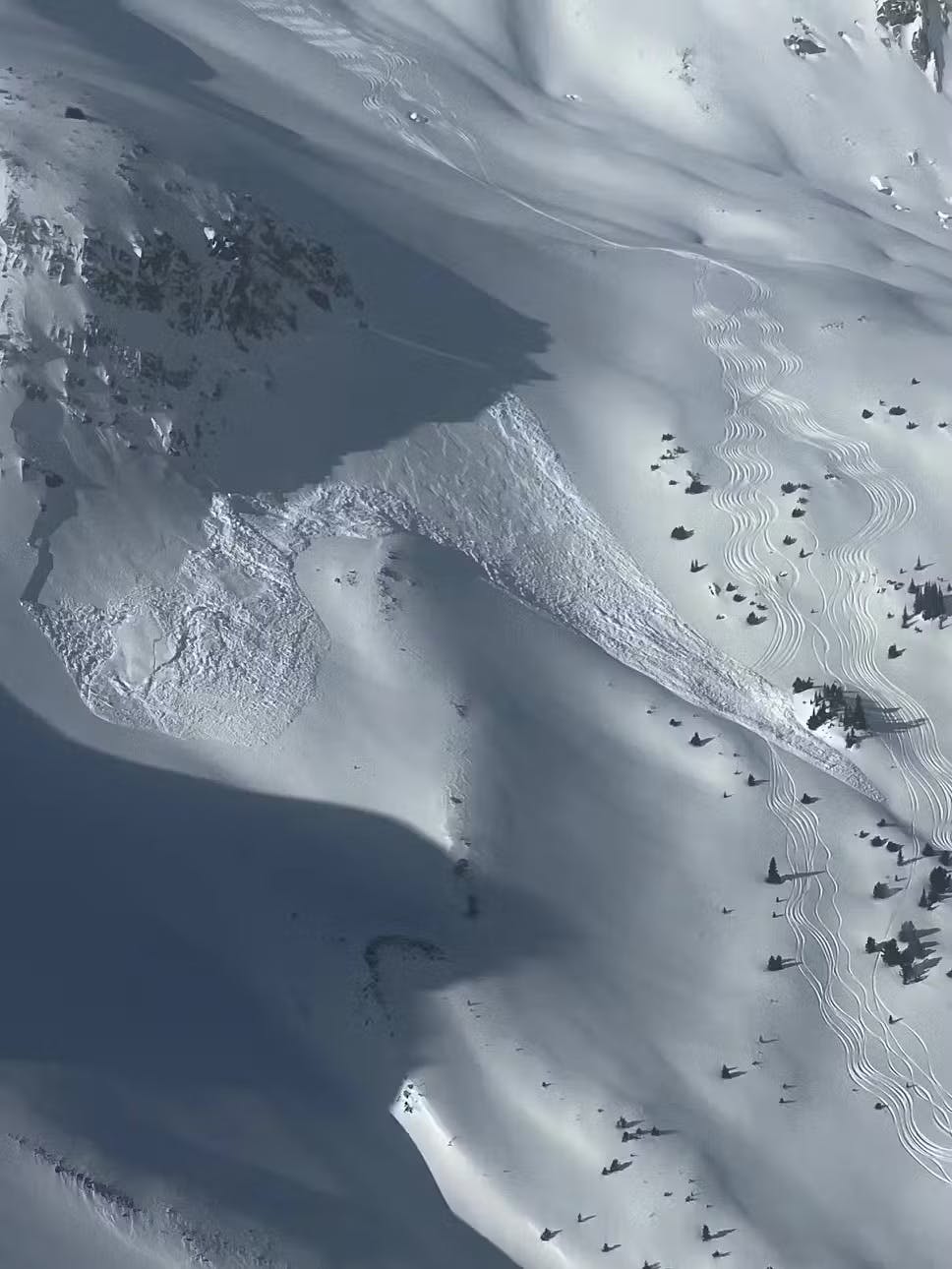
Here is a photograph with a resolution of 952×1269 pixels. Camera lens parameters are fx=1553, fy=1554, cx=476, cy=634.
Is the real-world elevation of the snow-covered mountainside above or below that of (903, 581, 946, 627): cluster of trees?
below

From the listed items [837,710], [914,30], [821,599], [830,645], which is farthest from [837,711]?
[914,30]

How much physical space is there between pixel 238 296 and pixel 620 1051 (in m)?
30.5

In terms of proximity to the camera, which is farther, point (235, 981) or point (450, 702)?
point (450, 702)

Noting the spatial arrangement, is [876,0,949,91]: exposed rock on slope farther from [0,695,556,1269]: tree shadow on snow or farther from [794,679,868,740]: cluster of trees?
[0,695,556,1269]: tree shadow on snow

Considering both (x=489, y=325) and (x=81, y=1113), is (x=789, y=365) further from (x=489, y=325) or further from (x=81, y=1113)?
(x=81, y=1113)

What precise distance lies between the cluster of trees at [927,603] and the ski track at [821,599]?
4.78 feet

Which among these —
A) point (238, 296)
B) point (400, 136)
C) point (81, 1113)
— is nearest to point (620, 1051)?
point (81, 1113)

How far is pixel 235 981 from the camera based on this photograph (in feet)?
131

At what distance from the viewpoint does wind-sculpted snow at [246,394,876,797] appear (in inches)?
2002

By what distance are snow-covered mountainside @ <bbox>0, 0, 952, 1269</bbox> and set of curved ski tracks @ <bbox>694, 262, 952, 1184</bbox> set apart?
0.52 ft

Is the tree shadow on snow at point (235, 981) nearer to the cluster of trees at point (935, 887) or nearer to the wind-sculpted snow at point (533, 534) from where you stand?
→ the cluster of trees at point (935, 887)

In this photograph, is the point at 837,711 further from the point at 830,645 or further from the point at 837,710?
the point at 830,645

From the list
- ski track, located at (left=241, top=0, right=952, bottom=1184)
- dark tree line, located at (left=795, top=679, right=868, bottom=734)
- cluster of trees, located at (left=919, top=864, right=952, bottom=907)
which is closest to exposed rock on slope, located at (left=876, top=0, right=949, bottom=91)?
ski track, located at (left=241, top=0, right=952, bottom=1184)

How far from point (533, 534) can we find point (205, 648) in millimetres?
13143
